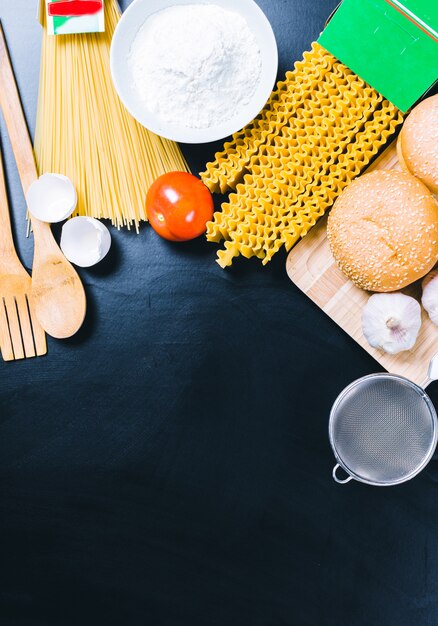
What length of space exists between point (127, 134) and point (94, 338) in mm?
385

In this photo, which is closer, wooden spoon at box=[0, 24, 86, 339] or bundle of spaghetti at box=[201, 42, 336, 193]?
bundle of spaghetti at box=[201, 42, 336, 193]

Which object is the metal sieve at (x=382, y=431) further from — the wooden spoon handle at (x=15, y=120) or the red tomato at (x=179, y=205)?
the wooden spoon handle at (x=15, y=120)

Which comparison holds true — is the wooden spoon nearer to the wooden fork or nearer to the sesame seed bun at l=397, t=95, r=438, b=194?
the wooden fork

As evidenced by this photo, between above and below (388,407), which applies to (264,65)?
above

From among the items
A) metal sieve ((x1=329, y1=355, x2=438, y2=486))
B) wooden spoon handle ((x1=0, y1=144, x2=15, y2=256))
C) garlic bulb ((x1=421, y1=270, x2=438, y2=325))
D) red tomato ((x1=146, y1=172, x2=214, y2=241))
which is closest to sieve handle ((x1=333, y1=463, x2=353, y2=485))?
metal sieve ((x1=329, y1=355, x2=438, y2=486))

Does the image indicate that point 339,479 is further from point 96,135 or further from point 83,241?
point 96,135

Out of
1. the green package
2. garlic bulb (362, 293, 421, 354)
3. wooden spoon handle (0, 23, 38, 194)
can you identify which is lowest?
wooden spoon handle (0, 23, 38, 194)

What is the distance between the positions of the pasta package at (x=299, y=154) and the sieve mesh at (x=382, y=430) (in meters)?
0.30

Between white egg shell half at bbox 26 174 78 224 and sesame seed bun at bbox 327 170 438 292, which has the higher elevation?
sesame seed bun at bbox 327 170 438 292

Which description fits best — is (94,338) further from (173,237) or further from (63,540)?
(63,540)

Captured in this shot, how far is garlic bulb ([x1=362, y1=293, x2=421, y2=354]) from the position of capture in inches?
36.8

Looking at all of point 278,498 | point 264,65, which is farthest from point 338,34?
point 278,498

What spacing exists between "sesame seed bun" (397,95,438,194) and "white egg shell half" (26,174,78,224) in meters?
0.57

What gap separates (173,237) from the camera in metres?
1.03
